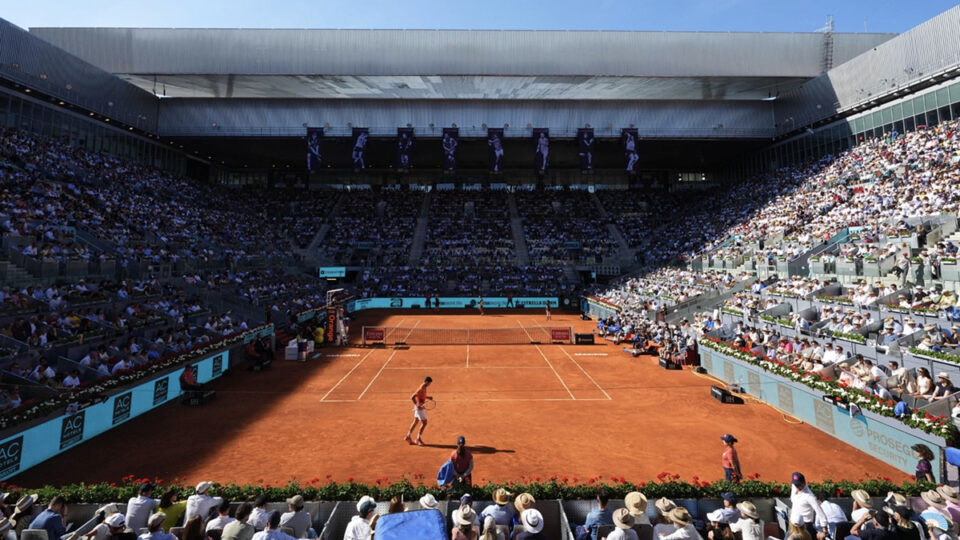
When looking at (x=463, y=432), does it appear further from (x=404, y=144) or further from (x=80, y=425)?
(x=404, y=144)

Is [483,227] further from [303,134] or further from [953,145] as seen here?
[953,145]

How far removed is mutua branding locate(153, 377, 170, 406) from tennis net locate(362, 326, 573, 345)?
11.7 metres

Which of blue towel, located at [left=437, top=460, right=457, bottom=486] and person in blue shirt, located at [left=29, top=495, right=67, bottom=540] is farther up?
person in blue shirt, located at [left=29, top=495, right=67, bottom=540]

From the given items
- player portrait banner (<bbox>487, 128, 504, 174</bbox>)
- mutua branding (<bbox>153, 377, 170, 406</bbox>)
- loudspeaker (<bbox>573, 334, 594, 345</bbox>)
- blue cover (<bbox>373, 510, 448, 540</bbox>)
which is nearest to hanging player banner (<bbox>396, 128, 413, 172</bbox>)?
player portrait banner (<bbox>487, 128, 504, 174</bbox>)

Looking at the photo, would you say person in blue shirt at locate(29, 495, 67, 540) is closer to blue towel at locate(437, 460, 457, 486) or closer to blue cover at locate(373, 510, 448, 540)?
blue cover at locate(373, 510, 448, 540)

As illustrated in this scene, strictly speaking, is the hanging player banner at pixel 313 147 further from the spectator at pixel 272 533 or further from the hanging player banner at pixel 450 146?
the spectator at pixel 272 533

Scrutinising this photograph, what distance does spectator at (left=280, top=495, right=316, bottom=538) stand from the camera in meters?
6.96

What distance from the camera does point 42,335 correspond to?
16453 millimetres

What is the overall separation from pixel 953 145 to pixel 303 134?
55.0m

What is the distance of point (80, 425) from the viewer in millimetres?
13094

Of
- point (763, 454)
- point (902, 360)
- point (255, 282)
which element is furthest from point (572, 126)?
point (763, 454)

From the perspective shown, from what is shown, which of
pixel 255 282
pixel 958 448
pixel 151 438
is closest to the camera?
pixel 958 448

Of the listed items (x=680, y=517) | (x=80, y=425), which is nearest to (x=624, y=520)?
(x=680, y=517)

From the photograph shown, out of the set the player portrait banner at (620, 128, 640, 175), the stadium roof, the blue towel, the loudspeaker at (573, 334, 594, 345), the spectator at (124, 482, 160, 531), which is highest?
the stadium roof
